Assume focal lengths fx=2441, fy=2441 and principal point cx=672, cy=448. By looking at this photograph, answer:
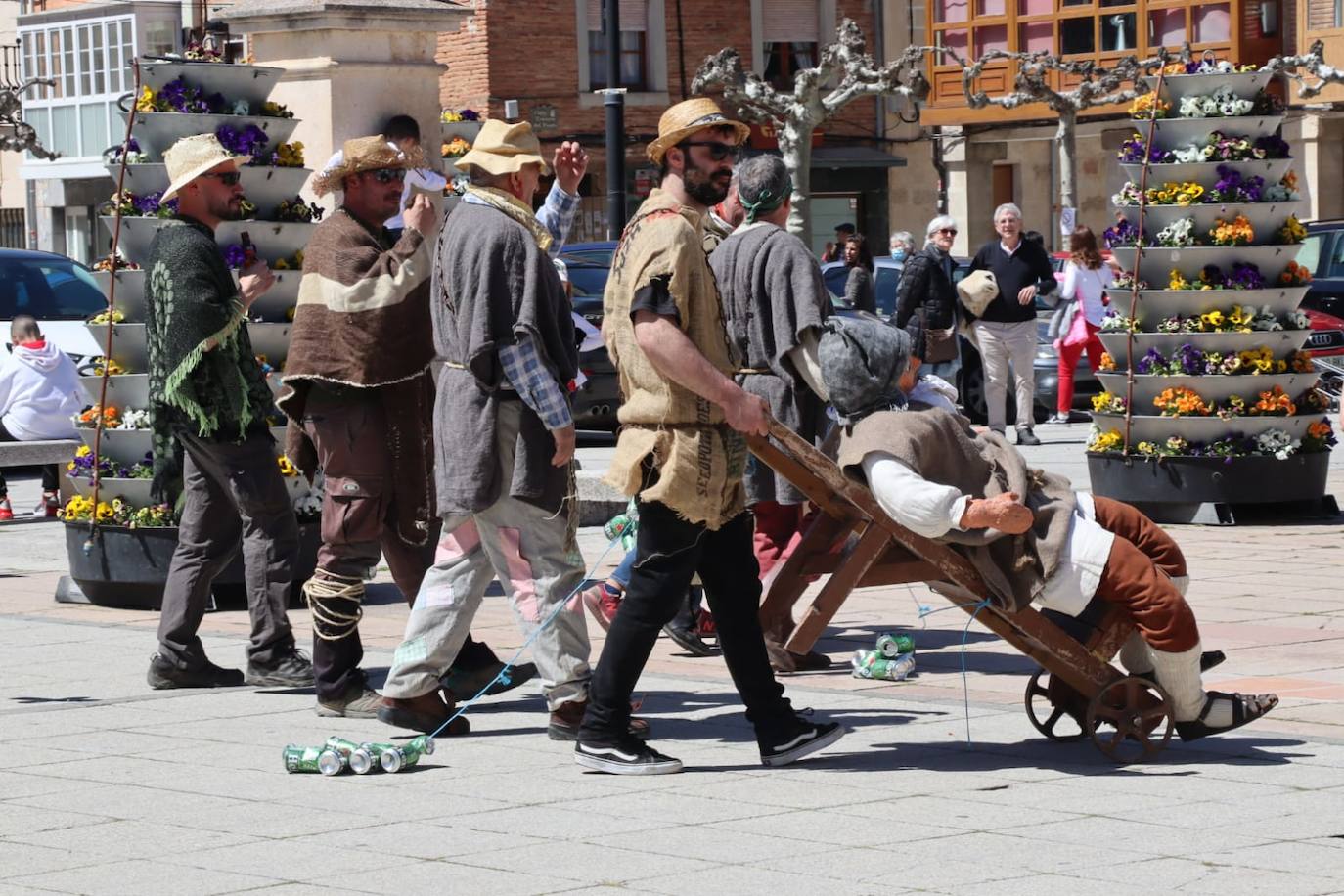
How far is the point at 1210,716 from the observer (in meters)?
7.07

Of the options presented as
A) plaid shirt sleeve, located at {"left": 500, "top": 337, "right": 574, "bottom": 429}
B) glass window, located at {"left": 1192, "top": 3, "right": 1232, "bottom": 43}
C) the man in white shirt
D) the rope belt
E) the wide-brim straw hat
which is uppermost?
glass window, located at {"left": 1192, "top": 3, "right": 1232, "bottom": 43}

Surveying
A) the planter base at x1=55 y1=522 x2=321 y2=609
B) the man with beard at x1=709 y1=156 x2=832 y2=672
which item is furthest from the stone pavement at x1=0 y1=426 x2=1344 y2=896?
the planter base at x1=55 y1=522 x2=321 y2=609

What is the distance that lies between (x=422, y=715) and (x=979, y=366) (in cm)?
1319

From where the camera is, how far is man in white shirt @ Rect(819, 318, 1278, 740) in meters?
6.79

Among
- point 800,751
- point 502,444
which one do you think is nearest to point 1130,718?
point 800,751

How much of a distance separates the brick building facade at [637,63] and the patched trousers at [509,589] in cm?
3340

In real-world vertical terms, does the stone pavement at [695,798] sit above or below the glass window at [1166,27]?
below

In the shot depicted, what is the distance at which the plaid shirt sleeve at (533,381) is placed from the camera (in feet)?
24.0

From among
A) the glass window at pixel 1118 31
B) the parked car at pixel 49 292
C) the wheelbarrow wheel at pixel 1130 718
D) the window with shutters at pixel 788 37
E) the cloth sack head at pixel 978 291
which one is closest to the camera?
the wheelbarrow wheel at pixel 1130 718

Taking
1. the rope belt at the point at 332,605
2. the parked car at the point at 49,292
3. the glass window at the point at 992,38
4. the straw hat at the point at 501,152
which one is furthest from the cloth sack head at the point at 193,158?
the glass window at the point at 992,38

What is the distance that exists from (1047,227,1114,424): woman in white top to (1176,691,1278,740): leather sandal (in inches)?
526

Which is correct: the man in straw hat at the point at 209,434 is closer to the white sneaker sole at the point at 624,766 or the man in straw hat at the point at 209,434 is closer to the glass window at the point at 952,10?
the white sneaker sole at the point at 624,766

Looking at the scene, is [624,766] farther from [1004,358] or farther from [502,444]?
[1004,358]

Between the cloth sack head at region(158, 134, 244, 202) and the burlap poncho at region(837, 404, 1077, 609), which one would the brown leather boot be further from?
the cloth sack head at region(158, 134, 244, 202)
